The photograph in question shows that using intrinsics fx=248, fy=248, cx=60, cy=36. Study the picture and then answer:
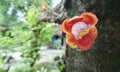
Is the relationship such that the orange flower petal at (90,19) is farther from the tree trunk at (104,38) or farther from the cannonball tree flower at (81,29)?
the tree trunk at (104,38)

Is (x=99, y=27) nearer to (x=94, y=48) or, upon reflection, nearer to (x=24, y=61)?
(x=94, y=48)

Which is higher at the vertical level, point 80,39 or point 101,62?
point 80,39

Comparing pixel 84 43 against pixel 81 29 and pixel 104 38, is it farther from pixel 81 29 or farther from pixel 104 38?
pixel 104 38

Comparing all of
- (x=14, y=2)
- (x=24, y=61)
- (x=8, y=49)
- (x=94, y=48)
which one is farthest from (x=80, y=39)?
(x=14, y=2)

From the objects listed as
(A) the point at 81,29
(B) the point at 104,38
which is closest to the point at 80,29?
(A) the point at 81,29

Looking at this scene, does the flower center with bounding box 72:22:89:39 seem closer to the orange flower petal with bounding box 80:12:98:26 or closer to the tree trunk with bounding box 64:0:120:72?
the orange flower petal with bounding box 80:12:98:26

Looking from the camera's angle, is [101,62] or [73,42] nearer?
[73,42]

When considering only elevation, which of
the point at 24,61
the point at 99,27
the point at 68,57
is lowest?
the point at 24,61
